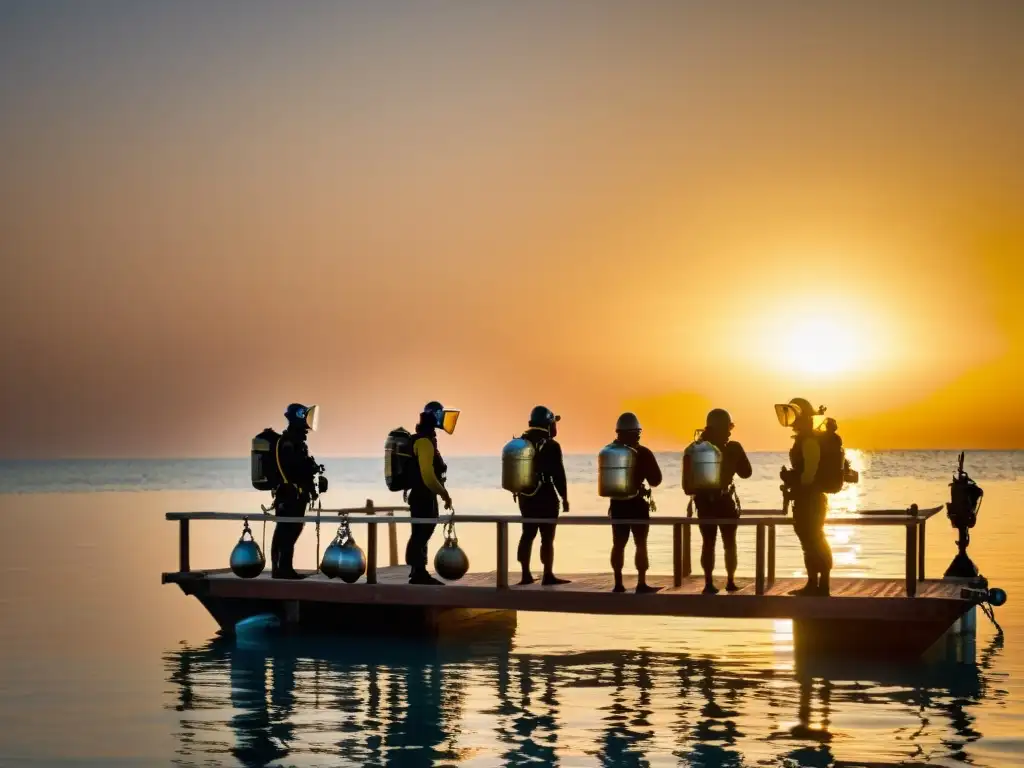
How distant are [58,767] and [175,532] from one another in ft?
118

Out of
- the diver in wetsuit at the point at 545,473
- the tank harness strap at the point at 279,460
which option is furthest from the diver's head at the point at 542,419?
the tank harness strap at the point at 279,460

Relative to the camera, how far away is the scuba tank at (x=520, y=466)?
19438mm

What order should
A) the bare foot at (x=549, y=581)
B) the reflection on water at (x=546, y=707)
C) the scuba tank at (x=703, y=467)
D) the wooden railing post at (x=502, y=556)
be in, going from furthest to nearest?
the bare foot at (x=549, y=581) → the wooden railing post at (x=502, y=556) → the scuba tank at (x=703, y=467) → the reflection on water at (x=546, y=707)

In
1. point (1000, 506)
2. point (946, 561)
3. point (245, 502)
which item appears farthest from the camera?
point (245, 502)

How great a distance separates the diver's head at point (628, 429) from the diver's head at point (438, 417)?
223cm

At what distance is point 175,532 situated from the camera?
4966 centimetres

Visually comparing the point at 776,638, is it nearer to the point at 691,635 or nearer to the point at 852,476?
the point at 691,635

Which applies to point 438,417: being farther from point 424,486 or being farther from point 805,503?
point 805,503

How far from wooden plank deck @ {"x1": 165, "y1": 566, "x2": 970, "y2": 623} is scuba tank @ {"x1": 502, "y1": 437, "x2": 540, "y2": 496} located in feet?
4.61

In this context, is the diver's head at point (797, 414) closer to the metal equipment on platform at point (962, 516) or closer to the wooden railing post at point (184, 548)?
the metal equipment on platform at point (962, 516)

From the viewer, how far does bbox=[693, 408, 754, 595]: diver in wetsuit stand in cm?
1883

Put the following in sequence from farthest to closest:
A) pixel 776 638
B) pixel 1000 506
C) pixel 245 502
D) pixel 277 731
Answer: pixel 245 502
pixel 1000 506
pixel 776 638
pixel 277 731

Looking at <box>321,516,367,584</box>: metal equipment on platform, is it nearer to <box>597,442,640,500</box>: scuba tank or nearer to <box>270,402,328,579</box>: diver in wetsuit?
<box>270,402,328,579</box>: diver in wetsuit

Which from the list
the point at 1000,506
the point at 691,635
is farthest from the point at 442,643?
the point at 1000,506
